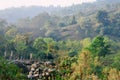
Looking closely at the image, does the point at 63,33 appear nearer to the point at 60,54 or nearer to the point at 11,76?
the point at 60,54

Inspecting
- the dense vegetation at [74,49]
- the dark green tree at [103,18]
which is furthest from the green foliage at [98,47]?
the dark green tree at [103,18]

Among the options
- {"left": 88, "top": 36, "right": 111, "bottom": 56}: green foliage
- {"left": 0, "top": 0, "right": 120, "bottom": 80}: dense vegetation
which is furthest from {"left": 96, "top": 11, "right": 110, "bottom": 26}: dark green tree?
{"left": 88, "top": 36, "right": 111, "bottom": 56}: green foliage

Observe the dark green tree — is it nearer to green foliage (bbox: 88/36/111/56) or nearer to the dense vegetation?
the dense vegetation

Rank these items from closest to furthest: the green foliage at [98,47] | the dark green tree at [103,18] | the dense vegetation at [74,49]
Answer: the dense vegetation at [74,49], the green foliage at [98,47], the dark green tree at [103,18]

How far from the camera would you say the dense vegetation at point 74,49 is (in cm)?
2603

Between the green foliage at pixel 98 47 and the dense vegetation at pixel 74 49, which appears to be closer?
the dense vegetation at pixel 74 49

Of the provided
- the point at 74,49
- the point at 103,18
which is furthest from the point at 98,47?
the point at 103,18

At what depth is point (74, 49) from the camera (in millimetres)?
48594

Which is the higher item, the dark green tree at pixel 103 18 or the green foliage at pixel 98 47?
the dark green tree at pixel 103 18

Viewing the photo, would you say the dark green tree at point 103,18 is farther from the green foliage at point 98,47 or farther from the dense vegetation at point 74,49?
the green foliage at point 98,47

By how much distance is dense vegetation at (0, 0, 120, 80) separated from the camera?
2603 centimetres

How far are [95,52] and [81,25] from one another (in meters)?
48.4

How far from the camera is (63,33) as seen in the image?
8281 cm

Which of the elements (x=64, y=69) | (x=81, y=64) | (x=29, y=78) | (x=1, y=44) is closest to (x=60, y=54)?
(x=1, y=44)
